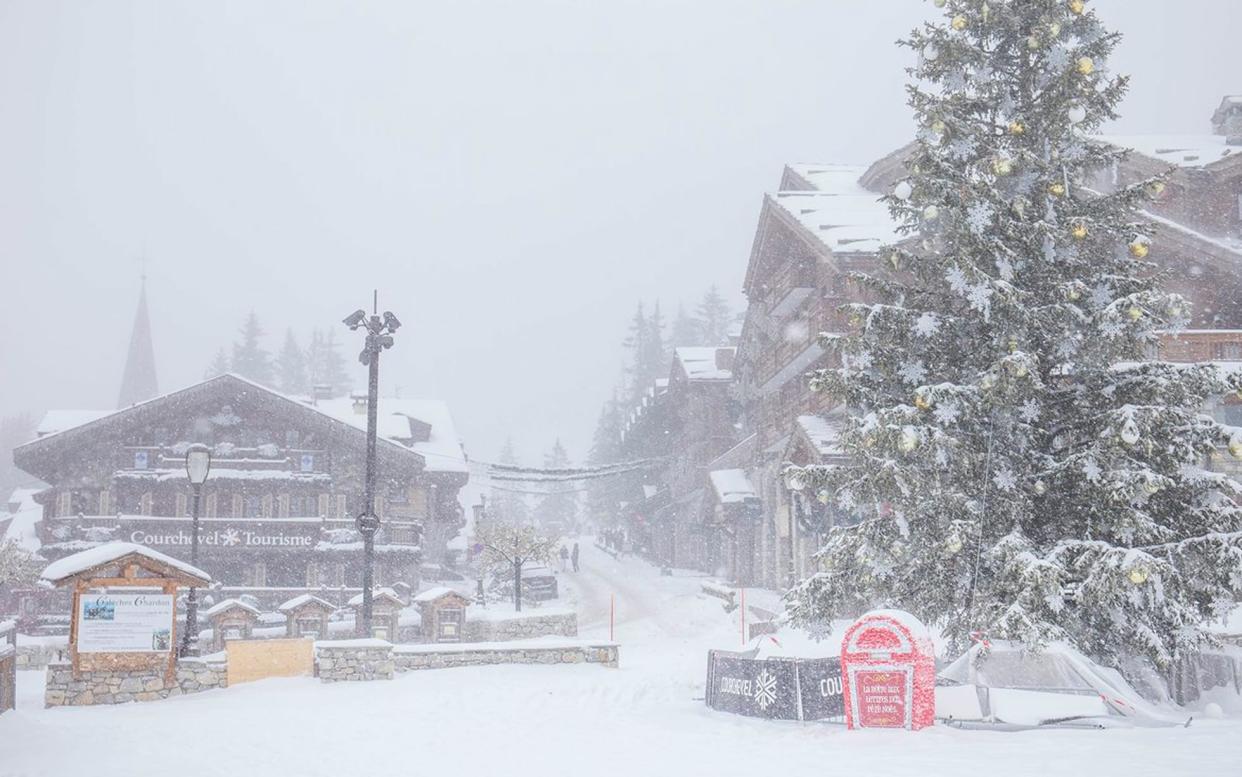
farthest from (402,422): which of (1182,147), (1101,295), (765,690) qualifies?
(1101,295)

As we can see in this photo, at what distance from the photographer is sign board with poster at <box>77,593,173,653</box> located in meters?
16.6

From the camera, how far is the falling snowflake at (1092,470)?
13.0 m

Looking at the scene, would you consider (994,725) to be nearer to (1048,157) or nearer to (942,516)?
(942,516)

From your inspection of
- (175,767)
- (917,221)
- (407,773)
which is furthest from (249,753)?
(917,221)

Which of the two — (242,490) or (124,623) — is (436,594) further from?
(242,490)

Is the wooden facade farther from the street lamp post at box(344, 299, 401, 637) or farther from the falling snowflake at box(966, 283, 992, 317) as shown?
the falling snowflake at box(966, 283, 992, 317)

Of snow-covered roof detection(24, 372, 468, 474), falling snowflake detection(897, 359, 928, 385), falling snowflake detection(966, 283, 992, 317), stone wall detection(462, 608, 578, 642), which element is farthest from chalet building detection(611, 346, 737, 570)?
falling snowflake detection(966, 283, 992, 317)

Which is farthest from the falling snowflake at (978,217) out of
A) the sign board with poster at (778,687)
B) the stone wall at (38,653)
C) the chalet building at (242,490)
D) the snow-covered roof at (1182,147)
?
the chalet building at (242,490)

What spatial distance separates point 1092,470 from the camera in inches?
512

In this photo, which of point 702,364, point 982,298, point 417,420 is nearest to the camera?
point 982,298

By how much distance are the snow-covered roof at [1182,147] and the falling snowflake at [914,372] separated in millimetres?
17141

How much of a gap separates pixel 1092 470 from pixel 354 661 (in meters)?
12.2

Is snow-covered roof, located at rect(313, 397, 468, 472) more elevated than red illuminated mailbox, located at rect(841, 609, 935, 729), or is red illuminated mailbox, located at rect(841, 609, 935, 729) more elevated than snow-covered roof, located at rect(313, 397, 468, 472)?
snow-covered roof, located at rect(313, 397, 468, 472)

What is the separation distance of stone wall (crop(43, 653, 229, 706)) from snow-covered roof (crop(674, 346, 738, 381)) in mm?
32556
